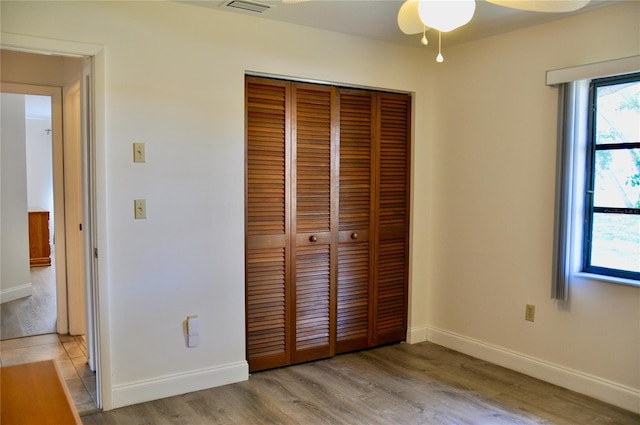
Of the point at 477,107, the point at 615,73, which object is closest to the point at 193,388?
the point at 477,107

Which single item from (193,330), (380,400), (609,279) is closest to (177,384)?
(193,330)

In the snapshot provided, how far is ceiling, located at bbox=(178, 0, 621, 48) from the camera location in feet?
9.16

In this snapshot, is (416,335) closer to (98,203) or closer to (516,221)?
(516,221)

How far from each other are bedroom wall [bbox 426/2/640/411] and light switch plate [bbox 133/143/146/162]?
2.26 meters

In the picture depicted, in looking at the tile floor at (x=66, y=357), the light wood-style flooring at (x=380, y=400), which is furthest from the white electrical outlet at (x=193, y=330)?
the tile floor at (x=66, y=357)

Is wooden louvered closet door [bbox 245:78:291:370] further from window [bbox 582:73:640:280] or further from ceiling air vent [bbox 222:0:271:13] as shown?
window [bbox 582:73:640:280]

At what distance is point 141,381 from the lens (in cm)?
280

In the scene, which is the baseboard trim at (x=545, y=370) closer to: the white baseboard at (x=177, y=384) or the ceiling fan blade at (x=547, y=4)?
the white baseboard at (x=177, y=384)

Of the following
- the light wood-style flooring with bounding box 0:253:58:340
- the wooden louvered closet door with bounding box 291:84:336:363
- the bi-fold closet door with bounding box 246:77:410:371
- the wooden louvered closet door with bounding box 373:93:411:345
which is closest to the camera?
the bi-fold closet door with bounding box 246:77:410:371

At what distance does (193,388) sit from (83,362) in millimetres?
989

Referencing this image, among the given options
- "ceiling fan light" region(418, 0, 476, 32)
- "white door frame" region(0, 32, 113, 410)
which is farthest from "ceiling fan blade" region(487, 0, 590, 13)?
"white door frame" region(0, 32, 113, 410)

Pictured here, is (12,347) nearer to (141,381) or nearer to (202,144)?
(141,381)

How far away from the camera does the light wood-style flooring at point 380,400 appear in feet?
8.63

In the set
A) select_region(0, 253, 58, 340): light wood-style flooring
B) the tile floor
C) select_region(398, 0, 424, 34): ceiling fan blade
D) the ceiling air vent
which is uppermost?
the ceiling air vent
